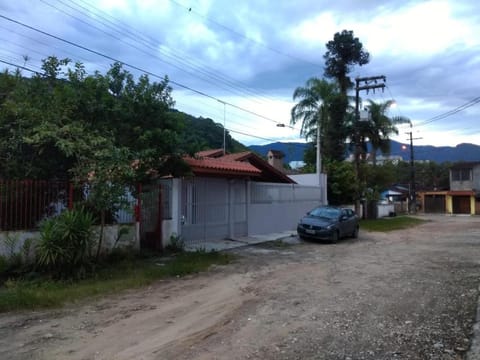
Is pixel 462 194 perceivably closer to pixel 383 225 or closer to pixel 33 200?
pixel 383 225

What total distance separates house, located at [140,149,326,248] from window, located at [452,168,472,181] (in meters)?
44.3

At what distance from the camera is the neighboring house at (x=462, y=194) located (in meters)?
57.5

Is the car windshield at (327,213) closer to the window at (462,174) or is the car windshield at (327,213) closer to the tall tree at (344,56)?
the tall tree at (344,56)

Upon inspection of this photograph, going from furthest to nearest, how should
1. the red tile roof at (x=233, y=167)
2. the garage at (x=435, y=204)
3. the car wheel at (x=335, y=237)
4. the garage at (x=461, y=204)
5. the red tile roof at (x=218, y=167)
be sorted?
the garage at (x=435, y=204), the garage at (x=461, y=204), the car wheel at (x=335, y=237), the red tile roof at (x=233, y=167), the red tile roof at (x=218, y=167)

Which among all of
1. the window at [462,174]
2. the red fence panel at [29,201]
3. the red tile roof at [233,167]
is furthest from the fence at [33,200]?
the window at [462,174]

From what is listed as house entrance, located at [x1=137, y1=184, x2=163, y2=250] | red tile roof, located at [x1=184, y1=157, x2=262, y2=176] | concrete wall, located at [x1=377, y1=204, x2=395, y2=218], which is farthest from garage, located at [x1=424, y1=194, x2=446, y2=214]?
house entrance, located at [x1=137, y1=184, x2=163, y2=250]

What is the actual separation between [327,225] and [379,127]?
71.6 feet

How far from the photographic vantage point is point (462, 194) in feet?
190

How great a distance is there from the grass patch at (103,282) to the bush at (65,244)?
0.40 meters

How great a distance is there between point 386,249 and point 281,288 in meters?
8.49

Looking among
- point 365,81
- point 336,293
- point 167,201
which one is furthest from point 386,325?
point 365,81

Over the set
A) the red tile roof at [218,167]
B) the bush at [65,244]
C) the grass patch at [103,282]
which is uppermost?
the red tile roof at [218,167]

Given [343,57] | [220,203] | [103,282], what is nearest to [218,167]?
[220,203]

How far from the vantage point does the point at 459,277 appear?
10547mm
